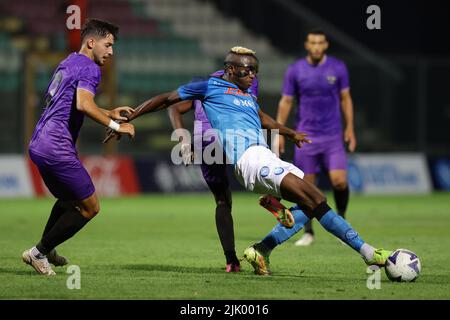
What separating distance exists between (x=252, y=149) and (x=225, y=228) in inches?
39.7

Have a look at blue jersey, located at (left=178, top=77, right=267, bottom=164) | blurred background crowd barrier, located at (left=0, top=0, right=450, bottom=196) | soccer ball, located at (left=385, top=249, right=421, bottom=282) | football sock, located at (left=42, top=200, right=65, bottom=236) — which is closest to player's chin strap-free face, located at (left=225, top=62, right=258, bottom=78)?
blue jersey, located at (left=178, top=77, right=267, bottom=164)

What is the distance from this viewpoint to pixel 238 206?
20.4m

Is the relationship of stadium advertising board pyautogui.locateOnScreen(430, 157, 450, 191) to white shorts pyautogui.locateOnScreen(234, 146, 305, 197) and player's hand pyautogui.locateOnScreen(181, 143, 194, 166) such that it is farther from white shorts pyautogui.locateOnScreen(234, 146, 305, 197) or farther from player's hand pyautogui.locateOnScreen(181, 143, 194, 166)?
white shorts pyautogui.locateOnScreen(234, 146, 305, 197)

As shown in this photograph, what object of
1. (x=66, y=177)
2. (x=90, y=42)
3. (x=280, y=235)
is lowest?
(x=280, y=235)

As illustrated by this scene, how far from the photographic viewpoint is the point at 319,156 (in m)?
13.8

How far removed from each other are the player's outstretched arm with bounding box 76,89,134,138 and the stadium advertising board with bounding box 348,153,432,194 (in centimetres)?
1501

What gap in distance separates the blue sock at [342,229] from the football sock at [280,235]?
0.78 meters

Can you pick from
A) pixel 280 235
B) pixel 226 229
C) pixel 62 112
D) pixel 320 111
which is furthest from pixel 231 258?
pixel 320 111

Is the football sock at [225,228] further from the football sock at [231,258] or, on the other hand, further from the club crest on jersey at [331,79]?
the club crest on jersey at [331,79]

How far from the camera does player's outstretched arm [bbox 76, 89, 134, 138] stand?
30.3 feet

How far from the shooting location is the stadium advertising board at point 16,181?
22312 millimetres

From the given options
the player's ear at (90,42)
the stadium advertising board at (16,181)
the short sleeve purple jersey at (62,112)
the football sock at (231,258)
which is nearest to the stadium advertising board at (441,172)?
the stadium advertising board at (16,181)

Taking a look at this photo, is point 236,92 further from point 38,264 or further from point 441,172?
point 441,172
